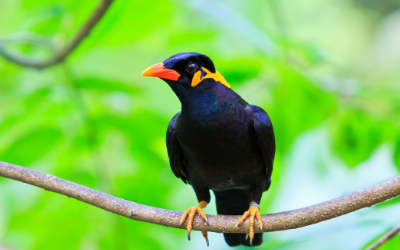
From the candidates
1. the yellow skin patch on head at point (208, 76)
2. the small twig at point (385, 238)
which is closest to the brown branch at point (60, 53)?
the yellow skin patch on head at point (208, 76)

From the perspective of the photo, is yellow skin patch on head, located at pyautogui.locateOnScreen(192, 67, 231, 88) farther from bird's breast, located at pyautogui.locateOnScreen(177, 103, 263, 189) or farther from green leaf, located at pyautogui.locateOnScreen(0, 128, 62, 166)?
green leaf, located at pyautogui.locateOnScreen(0, 128, 62, 166)

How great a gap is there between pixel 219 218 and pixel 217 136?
0.68 metres

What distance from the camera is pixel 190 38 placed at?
4.07 m

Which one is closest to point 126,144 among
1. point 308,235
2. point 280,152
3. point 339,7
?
point 280,152

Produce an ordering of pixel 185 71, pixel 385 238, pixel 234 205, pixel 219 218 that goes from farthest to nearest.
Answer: pixel 234 205 → pixel 185 71 → pixel 219 218 → pixel 385 238

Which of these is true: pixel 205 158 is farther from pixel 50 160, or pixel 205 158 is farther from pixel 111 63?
pixel 111 63

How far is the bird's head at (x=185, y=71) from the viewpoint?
329 centimetres

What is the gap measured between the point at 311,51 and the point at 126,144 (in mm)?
2043

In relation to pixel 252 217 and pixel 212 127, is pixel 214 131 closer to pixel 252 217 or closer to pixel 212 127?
pixel 212 127

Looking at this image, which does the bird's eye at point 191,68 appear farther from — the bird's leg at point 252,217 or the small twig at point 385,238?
the small twig at point 385,238

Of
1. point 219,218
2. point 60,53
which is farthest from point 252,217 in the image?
point 60,53

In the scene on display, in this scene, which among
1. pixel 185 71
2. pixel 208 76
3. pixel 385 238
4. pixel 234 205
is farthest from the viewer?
pixel 234 205

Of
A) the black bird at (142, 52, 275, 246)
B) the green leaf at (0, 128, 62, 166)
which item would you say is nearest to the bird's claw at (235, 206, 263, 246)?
the black bird at (142, 52, 275, 246)

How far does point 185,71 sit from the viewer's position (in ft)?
11.1
